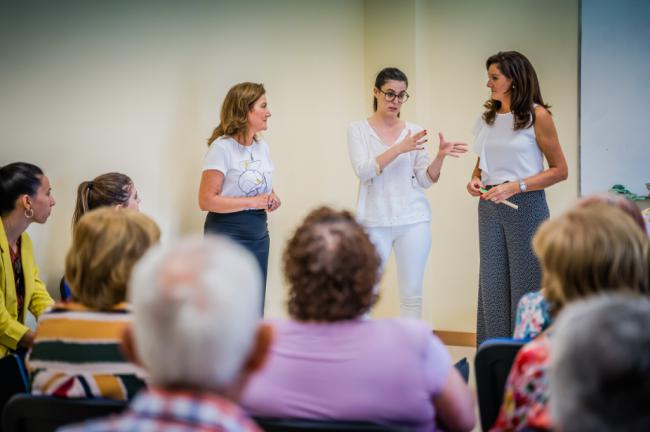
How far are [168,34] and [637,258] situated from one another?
3.22 metres

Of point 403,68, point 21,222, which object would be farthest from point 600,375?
point 403,68

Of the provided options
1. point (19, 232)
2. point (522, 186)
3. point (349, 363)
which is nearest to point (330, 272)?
point (349, 363)

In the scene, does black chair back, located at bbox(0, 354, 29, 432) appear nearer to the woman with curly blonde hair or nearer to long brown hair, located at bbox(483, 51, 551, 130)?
the woman with curly blonde hair

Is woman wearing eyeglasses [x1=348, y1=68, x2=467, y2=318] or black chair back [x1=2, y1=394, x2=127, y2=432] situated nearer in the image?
black chair back [x1=2, y1=394, x2=127, y2=432]

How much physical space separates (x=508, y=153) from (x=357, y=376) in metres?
2.44

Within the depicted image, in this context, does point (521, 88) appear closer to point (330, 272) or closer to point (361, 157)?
point (361, 157)

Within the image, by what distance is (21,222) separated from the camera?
3.05m

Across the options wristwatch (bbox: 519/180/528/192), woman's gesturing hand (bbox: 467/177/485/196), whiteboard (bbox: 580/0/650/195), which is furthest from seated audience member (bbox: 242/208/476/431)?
whiteboard (bbox: 580/0/650/195)

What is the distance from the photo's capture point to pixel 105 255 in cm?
187

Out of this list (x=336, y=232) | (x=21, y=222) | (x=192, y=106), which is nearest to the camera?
(x=336, y=232)

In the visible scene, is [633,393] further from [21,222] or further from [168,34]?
[168,34]

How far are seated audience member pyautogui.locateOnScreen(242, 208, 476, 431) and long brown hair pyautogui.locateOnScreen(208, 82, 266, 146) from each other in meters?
2.34

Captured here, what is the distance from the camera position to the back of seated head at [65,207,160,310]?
1.85 m

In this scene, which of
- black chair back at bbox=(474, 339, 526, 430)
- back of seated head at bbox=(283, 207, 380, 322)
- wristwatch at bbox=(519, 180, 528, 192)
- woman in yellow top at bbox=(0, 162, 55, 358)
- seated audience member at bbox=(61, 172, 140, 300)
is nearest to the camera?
back of seated head at bbox=(283, 207, 380, 322)
